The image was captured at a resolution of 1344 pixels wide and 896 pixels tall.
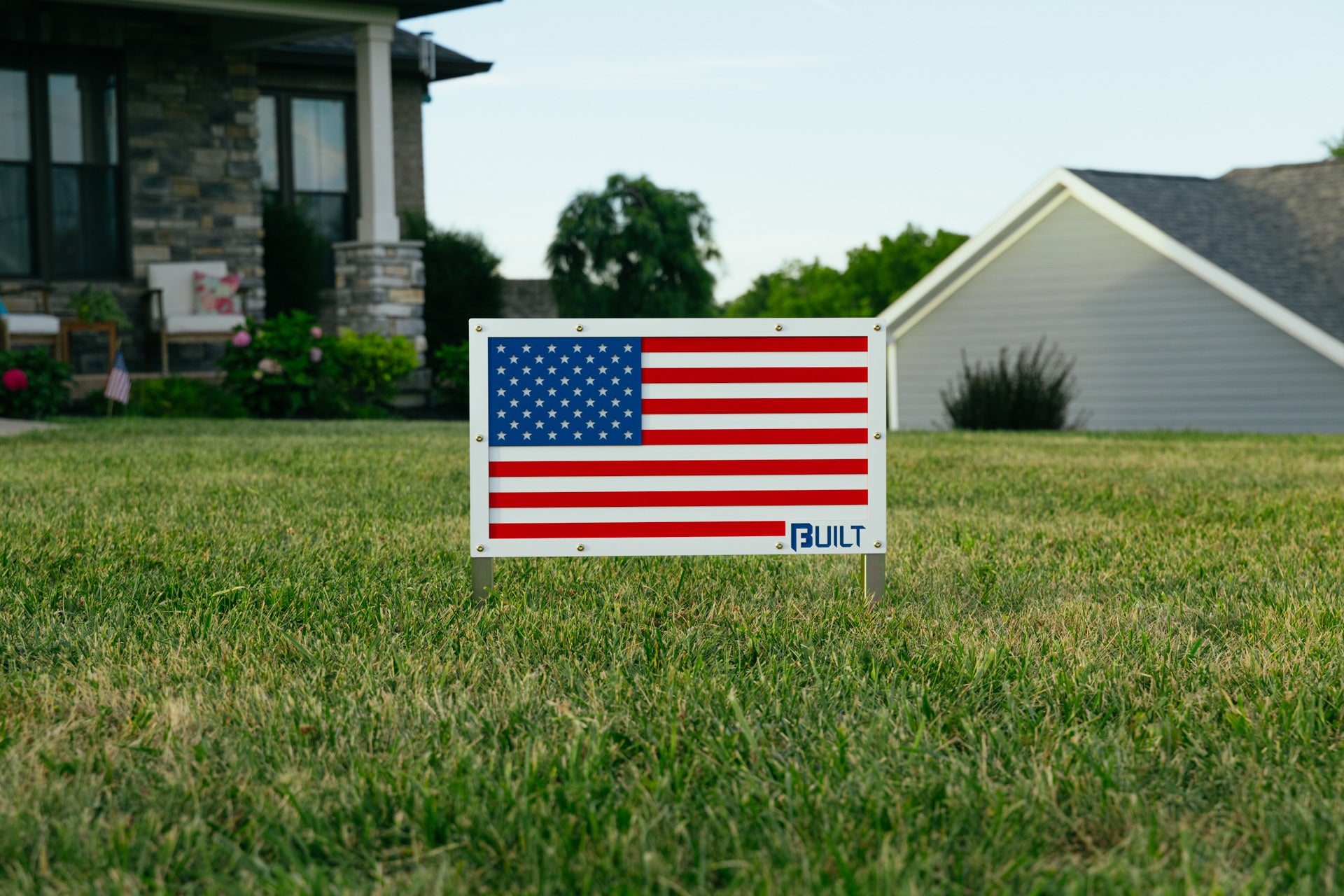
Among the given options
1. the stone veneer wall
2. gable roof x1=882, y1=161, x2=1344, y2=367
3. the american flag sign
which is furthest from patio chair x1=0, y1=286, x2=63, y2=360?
gable roof x1=882, y1=161, x2=1344, y2=367

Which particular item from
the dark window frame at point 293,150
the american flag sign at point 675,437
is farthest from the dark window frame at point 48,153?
the american flag sign at point 675,437

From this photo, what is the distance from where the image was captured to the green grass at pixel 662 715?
6.56 feet

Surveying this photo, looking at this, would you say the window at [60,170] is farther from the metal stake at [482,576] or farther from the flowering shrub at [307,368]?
the metal stake at [482,576]

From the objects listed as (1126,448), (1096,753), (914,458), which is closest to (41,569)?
(1096,753)

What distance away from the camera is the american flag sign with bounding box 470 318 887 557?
12.3 ft

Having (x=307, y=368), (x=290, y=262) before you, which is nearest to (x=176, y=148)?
(x=290, y=262)

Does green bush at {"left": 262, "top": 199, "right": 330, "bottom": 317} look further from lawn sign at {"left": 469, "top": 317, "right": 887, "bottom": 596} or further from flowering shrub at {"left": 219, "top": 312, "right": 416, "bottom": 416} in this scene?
lawn sign at {"left": 469, "top": 317, "right": 887, "bottom": 596}

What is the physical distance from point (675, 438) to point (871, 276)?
82923 millimetres

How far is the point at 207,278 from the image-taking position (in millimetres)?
15422

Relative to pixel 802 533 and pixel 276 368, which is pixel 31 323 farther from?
pixel 802 533

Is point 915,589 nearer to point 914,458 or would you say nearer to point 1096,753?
point 1096,753

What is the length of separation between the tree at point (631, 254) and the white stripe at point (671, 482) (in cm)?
2275

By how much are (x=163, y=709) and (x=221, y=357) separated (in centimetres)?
1330

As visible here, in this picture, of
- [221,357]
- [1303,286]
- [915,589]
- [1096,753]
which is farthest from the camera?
[1303,286]
